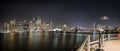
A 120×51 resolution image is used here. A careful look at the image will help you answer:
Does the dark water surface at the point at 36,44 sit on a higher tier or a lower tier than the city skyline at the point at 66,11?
lower

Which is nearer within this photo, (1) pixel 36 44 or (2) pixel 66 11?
(2) pixel 66 11

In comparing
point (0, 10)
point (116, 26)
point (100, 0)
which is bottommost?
point (116, 26)

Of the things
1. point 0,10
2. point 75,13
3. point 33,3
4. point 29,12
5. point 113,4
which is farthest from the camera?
point 29,12

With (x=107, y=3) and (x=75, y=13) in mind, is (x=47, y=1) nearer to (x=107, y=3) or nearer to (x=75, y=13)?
(x=75, y=13)

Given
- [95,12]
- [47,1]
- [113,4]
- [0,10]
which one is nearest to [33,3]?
[47,1]

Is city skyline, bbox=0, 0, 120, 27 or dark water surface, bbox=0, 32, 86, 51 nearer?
city skyline, bbox=0, 0, 120, 27

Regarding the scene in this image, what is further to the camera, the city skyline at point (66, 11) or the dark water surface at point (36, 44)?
the dark water surface at point (36, 44)

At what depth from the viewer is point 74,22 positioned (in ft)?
38.8

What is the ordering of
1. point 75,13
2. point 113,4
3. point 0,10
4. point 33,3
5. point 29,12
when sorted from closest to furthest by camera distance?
point 0,10
point 113,4
point 33,3
point 75,13
point 29,12

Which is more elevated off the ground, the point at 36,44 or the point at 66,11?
the point at 66,11

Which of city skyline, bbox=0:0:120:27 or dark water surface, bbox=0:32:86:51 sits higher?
city skyline, bbox=0:0:120:27

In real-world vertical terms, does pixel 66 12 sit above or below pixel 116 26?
above

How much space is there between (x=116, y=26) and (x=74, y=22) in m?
2.76

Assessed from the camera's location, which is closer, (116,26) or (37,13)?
(116,26)
